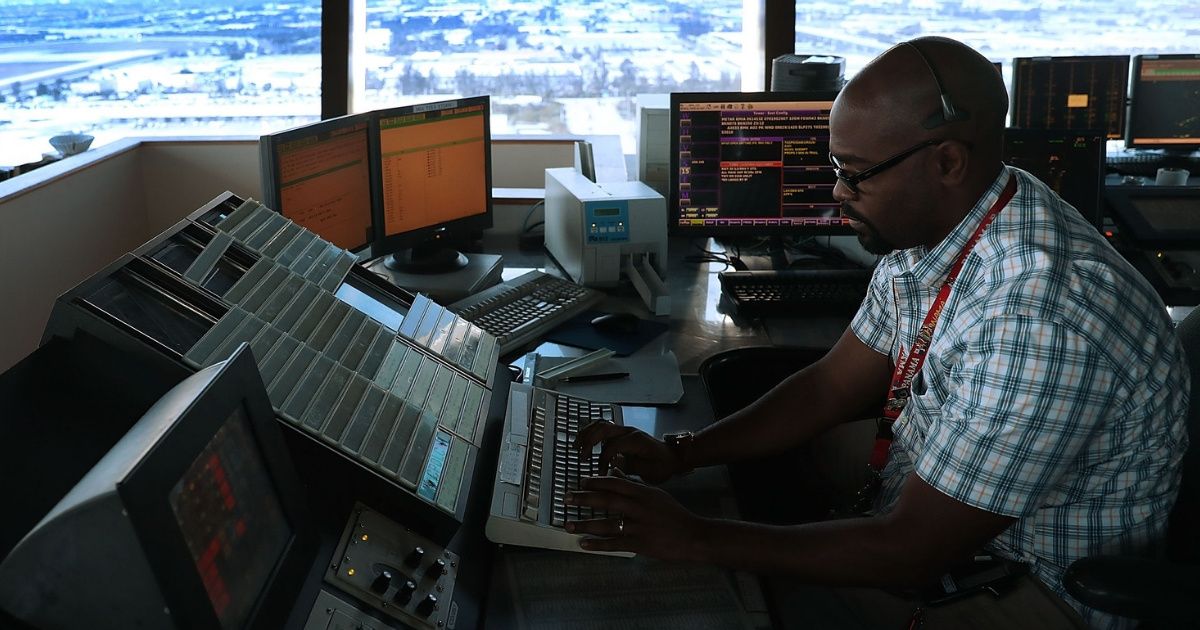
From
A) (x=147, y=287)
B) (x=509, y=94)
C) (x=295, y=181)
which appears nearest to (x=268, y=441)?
(x=147, y=287)

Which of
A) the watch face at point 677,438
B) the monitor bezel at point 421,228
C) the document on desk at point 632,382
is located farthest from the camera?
the monitor bezel at point 421,228

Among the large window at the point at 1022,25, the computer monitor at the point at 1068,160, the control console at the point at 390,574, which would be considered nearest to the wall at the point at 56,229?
the control console at the point at 390,574

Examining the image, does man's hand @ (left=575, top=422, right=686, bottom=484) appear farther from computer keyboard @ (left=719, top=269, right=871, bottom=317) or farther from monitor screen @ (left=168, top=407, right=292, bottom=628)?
computer keyboard @ (left=719, top=269, right=871, bottom=317)

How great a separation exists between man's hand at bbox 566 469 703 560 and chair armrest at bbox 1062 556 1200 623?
46cm

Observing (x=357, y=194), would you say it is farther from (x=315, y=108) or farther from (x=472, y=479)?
(x=315, y=108)

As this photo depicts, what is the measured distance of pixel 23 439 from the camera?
837 millimetres

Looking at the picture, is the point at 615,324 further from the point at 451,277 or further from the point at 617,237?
the point at 451,277

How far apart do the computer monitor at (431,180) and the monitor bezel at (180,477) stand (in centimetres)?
142

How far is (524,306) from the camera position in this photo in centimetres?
213

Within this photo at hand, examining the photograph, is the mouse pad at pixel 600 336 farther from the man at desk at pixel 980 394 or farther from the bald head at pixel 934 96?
the bald head at pixel 934 96

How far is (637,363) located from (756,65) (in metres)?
2.82

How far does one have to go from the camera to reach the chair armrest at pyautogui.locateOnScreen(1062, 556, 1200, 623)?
3.61ft

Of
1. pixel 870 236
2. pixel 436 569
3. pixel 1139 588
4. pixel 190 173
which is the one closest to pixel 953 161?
pixel 870 236

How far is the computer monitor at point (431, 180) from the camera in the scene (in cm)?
227
